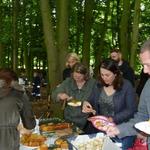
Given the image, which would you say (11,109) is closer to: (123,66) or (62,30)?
(123,66)

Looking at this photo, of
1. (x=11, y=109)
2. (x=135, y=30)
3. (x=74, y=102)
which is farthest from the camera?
(x=135, y=30)

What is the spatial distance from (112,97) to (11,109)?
147 cm

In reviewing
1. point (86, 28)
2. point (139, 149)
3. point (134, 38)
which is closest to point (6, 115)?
point (139, 149)

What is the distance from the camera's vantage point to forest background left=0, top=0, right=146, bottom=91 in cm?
1178

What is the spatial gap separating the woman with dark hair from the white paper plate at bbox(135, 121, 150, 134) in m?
1.91

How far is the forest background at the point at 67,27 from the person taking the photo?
38.7ft

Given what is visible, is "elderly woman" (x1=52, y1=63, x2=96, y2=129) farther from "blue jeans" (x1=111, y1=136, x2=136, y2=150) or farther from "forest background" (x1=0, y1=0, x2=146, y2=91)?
"forest background" (x1=0, y1=0, x2=146, y2=91)

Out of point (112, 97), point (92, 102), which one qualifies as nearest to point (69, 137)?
point (92, 102)

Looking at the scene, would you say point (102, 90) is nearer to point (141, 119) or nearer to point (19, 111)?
point (19, 111)

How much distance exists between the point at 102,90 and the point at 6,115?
1493 mm

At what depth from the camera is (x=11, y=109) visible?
16.7ft

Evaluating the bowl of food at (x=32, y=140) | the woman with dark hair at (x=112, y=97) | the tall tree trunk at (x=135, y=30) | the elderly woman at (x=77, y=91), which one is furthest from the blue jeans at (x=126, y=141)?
the tall tree trunk at (x=135, y=30)

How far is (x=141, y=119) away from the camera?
400 centimetres

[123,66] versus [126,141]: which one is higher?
[123,66]
